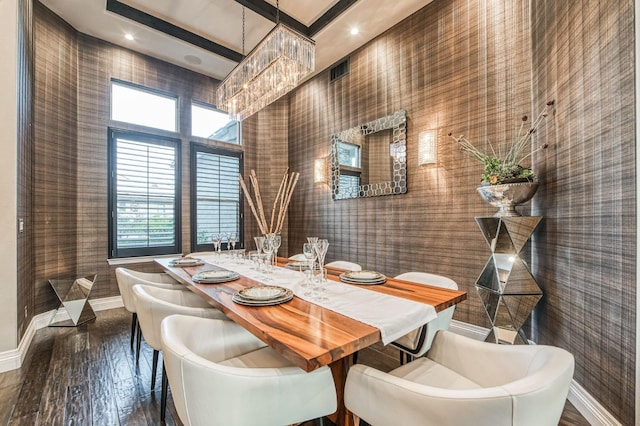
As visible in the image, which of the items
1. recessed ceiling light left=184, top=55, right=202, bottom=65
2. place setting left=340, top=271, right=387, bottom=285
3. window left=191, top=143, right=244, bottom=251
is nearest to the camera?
place setting left=340, top=271, right=387, bottom=285

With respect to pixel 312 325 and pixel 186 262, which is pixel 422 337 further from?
pixel 186 262

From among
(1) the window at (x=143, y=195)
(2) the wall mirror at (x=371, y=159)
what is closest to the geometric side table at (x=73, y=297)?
(1) the window at (x=143, y=195)

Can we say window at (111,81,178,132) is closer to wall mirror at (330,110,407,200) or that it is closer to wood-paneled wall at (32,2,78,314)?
wood-paneled wall at (32,2,78,314)

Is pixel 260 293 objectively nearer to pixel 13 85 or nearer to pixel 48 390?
pixel 48 390

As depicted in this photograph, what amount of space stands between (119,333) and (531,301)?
150 inches

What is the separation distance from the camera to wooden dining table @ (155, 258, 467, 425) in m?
0.97

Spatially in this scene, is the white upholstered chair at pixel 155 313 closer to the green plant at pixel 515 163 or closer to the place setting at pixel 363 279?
the place setting at pixel 363 279


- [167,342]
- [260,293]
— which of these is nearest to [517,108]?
[260,293]

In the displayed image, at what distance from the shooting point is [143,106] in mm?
4020

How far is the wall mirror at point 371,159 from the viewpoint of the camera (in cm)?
329

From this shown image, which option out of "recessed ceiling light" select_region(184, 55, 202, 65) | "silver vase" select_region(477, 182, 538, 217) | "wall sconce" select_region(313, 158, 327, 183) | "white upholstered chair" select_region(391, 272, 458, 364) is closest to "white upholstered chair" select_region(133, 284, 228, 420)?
"white upholstered chair" select_region(391, 272, 458, 364)

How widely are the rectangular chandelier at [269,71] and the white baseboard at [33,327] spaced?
9.53ft

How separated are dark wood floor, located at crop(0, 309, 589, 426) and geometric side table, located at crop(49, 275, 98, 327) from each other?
209mm

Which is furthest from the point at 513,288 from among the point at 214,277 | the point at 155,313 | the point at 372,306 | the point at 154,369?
the point at 154,369
